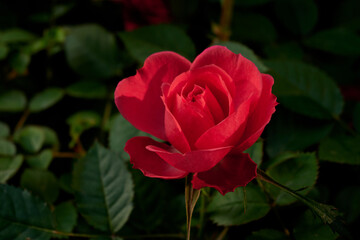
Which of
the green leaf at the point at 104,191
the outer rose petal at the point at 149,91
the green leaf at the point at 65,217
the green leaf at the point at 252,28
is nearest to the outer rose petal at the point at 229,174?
the outer rose petal at the point at 149,91

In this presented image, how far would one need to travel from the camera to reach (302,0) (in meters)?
1.00

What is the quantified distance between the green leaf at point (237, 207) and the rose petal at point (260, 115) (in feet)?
0.60

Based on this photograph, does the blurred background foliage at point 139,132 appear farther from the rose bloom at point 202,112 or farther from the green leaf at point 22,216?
the rose bloom at point 202,112

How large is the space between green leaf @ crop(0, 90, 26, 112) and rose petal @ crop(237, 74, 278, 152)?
76 cm

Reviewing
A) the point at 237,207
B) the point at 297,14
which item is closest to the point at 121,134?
the point at 237,207

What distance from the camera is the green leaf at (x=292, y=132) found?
0.76 metres

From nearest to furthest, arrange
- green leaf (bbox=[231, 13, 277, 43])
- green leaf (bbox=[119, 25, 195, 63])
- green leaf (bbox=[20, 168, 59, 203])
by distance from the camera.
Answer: green leaf (bbox=[20, 168, 59, 203]) < green leaf (bbox=[119, 25, 195, 63]) < green leaf (bbox=[231, 13, 277, 43])

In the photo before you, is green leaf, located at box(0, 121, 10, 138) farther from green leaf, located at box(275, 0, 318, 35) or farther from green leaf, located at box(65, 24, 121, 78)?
green leaf, located at box(275, 0, 318, 35)

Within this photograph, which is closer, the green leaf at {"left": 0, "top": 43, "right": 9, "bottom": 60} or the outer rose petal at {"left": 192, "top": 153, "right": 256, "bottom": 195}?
the outer rose petal at {"left": 192, "top": 153, "right": 256, "bottom": 195}

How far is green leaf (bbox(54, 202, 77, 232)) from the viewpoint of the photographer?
65 cm

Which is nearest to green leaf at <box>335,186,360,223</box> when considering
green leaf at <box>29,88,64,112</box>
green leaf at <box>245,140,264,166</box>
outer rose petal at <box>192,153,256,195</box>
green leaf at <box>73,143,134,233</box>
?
green leaf at <box>245,140,264,166</box>

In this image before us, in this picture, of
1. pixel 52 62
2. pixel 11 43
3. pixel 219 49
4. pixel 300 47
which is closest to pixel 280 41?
pixel 300 47

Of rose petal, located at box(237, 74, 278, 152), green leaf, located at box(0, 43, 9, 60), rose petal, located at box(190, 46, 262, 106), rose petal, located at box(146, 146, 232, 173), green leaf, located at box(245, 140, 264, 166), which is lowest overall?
green leaf, located at box(0, 43, 9, 60)

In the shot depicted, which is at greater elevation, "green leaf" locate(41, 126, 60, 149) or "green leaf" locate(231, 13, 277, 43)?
"green leaf" locate(231, 13, 277, 43)
